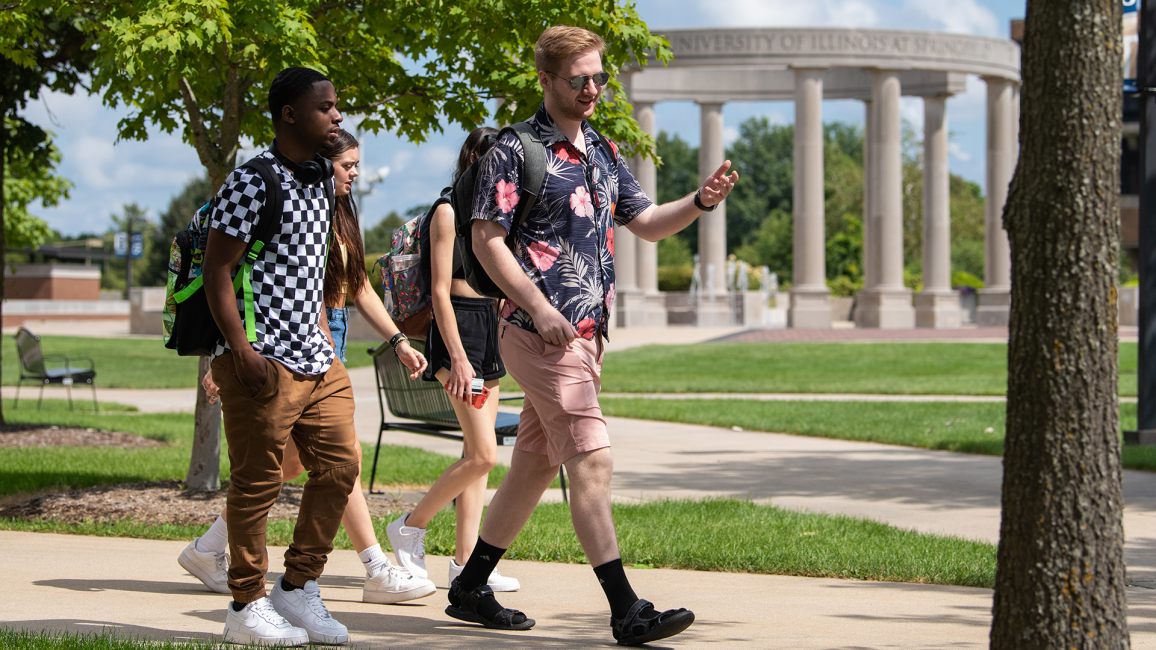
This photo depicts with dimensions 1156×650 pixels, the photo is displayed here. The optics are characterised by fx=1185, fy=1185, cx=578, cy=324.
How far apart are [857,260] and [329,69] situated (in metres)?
67.6

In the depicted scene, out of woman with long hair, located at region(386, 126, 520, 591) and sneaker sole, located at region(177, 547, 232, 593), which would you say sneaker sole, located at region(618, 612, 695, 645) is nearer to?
woman with long hair, located at region(386, 126, 520, 591)

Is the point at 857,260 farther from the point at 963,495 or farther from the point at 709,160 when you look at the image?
the point at 963,495

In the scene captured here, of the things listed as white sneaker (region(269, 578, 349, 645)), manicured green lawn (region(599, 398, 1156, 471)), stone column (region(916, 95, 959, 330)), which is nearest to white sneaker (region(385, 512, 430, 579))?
white sneaker (region(269, 578, 349, 645))

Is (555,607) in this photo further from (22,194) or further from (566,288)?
(22,194)

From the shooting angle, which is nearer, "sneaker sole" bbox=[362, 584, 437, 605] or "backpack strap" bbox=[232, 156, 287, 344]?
"backpack strap" bbox=[232, 156, 287, 344]

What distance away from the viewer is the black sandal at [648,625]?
3.85 meters

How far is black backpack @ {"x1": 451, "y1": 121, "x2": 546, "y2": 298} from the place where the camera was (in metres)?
4.05

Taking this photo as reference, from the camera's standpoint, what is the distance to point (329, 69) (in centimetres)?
748

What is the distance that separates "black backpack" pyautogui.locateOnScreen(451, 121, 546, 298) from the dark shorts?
2.37ft

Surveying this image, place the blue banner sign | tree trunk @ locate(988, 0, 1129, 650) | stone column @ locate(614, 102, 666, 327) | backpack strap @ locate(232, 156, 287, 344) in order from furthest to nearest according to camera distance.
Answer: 1. stone column @ locate(614, 102, 666, 327)
2. the blue banner sign
3. backpack strap @ locate(232, 156, 287, 344)
4. tree trunk @ locate(988, 0, 1129, 650)

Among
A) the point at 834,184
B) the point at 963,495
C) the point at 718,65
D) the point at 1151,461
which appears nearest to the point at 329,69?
the point at 963,495

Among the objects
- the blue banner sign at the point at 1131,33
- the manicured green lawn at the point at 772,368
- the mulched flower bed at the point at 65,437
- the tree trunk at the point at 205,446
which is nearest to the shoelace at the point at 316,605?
the tree trunk at the point at 205,446

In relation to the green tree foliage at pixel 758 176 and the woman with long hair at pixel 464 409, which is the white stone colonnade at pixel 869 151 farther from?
Answer: the green tree foliage at pixel 758 176

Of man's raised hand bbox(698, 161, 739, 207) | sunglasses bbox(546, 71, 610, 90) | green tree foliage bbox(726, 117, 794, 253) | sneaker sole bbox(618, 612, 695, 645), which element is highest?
green tree foliage bbox(726, 117, 794, 253)
